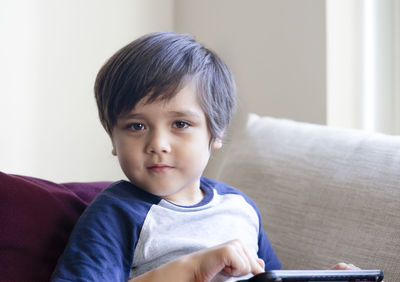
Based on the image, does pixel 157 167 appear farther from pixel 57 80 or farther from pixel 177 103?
pixel 57 80

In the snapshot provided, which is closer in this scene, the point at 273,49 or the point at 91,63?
the point at 273,49

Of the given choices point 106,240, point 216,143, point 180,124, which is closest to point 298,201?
point 216,143

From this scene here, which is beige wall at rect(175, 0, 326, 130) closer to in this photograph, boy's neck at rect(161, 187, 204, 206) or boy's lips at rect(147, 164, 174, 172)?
boy's neck at rect(161, 187, 204, 206)

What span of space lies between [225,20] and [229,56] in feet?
0.51

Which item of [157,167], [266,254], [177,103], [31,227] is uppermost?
[177,103]

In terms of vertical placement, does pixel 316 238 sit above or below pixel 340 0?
below

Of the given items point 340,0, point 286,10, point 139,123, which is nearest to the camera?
point 139,123

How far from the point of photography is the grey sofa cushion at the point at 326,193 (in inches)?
49.8

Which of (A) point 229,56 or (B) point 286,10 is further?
(A) point 229,56

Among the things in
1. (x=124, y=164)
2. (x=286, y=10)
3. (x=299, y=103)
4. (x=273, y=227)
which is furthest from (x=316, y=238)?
(x=286, y=10)

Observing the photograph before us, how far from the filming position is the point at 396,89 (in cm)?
230

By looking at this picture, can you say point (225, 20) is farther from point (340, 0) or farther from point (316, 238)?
point (316, 238)

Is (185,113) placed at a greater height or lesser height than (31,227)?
greater

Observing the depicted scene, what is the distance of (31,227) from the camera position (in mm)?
1114
